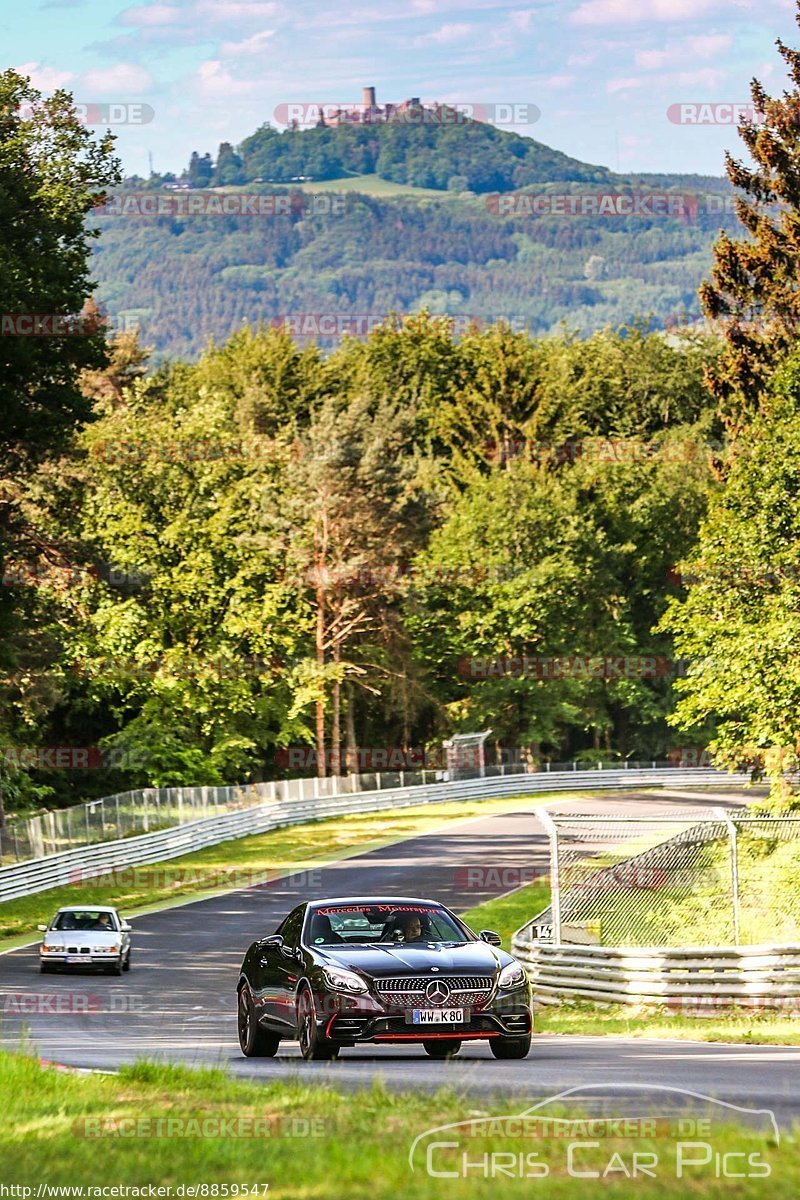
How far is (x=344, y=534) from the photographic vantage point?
7369 centimetres

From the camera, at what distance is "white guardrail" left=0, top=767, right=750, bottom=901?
1674 inches

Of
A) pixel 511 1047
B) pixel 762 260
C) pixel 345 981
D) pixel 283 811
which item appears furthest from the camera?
pixel 283 811

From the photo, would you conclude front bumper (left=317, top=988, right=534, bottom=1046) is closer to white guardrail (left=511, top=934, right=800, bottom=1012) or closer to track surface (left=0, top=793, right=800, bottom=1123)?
track surface (left=0, top=793, right=800, bottom=1123)

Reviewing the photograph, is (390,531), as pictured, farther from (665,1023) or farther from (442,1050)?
(442,1050)

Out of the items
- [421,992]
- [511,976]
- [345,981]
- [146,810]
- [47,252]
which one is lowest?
[146,810]

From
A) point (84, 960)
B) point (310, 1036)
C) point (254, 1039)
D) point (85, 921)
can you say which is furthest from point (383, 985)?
point (85, 921)

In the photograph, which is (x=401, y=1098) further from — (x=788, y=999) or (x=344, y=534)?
(x=344, y=534)

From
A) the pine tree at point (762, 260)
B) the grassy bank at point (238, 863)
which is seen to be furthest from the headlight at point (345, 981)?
the pine tree at point (762, 260)

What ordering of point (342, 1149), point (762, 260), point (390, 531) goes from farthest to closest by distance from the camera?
point (390, 531), point (762, 260), point (342, 1149)

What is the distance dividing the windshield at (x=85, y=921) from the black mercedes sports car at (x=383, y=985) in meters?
14.6

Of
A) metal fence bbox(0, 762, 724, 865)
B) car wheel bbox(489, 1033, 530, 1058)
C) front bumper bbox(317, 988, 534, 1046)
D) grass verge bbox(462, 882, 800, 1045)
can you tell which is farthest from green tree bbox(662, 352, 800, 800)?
front bumper bbox(317, 988, 534, 1046)

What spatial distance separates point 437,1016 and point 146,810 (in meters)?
36.5

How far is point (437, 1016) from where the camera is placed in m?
14.1

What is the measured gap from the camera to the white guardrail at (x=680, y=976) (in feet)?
65.5
